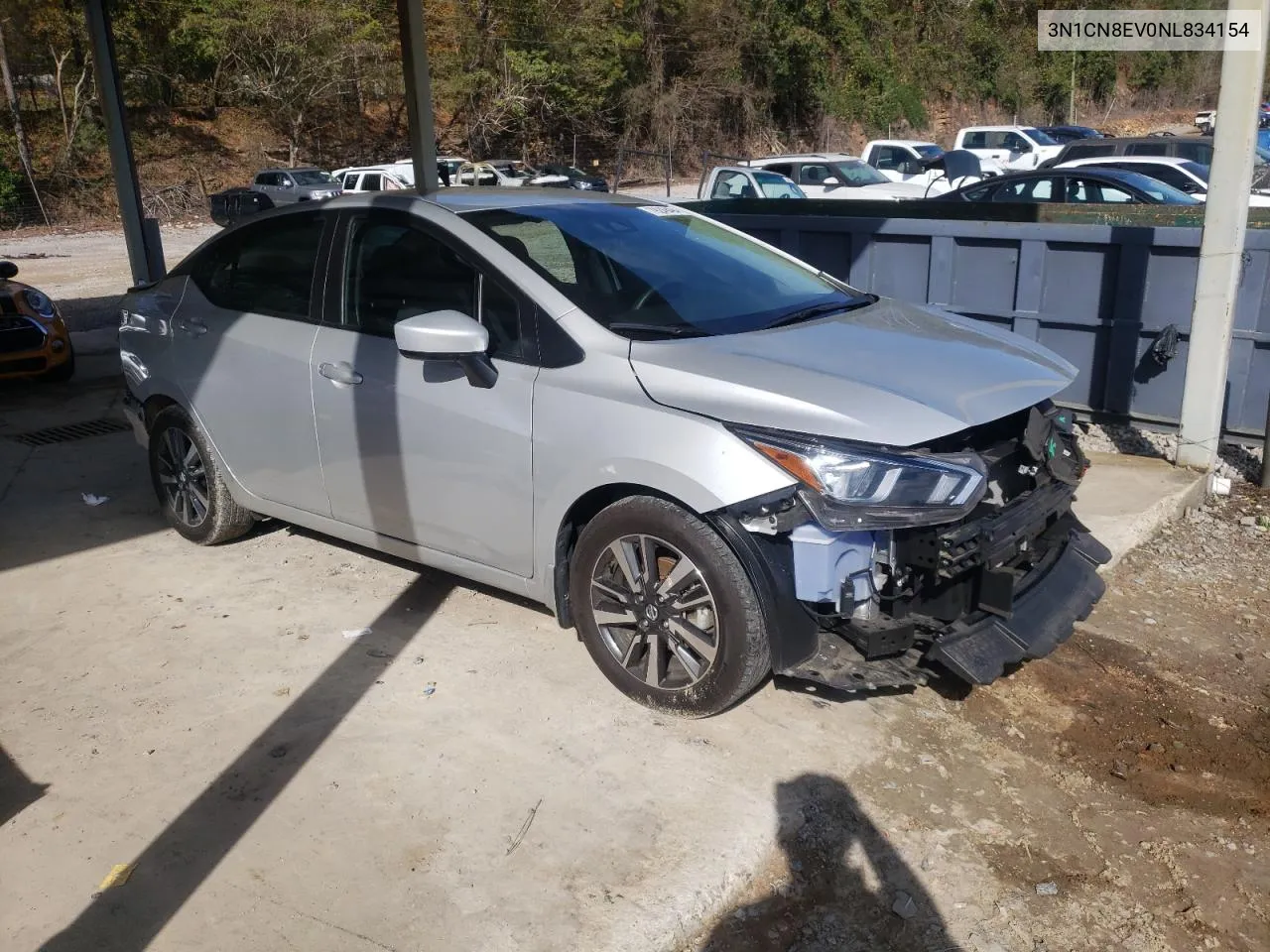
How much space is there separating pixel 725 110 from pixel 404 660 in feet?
156

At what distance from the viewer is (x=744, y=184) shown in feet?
61.6

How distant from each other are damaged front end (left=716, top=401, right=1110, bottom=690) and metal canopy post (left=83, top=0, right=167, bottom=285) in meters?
7.47

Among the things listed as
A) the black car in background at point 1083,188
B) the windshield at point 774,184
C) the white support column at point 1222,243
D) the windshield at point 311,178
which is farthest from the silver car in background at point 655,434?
the windshield at point 311,178

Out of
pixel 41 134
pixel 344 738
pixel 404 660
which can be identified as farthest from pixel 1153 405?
pixel 41 134

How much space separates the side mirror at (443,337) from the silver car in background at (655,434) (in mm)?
13

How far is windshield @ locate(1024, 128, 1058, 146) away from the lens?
96.8 ft

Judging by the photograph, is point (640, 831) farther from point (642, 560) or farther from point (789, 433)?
point (789, 433)

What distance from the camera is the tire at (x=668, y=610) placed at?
11.8 ft

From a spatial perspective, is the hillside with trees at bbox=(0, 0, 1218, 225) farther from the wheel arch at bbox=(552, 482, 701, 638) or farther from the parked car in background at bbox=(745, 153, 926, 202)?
the wheel arch at bbox=(552, 482, 701, 638)

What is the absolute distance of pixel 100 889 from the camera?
3131 millimetres

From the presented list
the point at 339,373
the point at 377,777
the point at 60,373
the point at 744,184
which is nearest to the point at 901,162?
the point at 744,184

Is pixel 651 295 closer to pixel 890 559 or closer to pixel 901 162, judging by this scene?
pixel 890 559

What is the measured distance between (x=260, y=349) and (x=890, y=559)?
9.64 feet

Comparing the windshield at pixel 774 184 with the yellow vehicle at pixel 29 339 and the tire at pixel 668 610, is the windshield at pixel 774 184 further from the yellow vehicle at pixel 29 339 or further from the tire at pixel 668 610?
the tire at pixel 668 610
